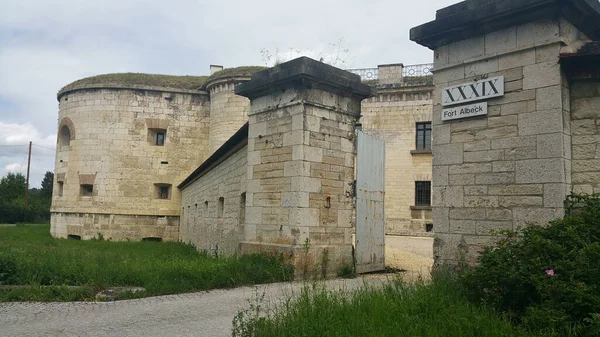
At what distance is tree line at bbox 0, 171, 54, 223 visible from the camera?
146 feet

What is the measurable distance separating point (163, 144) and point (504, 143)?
20.9 metres

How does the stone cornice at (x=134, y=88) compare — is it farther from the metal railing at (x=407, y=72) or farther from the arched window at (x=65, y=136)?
the metal railing at (x=407, y=72)

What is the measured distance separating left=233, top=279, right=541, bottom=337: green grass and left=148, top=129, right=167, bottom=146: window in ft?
69.0

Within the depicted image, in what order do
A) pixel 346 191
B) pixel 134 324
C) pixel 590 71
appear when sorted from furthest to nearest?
pixel 346 191, pixel 590 71, pixel 134 324

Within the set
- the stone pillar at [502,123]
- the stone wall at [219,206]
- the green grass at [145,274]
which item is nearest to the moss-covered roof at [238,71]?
the stone wall at [219,206]

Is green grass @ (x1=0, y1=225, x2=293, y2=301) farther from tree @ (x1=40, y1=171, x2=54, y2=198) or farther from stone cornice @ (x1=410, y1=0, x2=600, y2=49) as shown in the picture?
tree @ (x1=40, y1=171, x2=54, y2=198)

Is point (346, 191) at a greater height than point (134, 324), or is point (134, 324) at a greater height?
point (346, 191)

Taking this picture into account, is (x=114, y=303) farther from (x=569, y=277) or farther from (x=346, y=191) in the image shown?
(x=569, y=277)

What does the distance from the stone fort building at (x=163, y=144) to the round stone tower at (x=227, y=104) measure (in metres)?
0.05

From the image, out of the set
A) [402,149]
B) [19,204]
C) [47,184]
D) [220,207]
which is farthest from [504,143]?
[47,184]

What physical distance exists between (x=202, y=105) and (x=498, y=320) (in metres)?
22.2

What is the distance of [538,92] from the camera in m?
5.97

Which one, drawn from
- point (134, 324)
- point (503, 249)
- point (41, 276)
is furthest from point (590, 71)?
point (41, 276)

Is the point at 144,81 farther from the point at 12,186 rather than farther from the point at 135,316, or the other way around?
the point at 12,186
